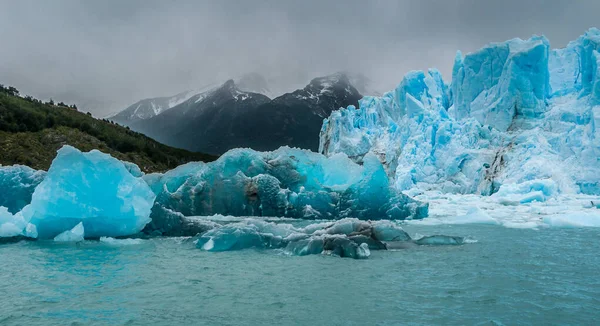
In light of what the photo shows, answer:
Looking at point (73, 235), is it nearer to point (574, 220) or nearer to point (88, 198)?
point (88, 198)

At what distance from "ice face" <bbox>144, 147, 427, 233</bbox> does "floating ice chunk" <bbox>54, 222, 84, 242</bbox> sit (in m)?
4.91

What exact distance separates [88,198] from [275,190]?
7.18 m

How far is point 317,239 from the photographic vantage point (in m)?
9.72

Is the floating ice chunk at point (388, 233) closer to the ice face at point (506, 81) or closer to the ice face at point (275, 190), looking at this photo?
the ice face at point (275, 190)

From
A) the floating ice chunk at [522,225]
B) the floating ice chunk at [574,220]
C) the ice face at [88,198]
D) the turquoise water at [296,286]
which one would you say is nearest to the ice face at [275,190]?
the floating ice chunk at [522,225]

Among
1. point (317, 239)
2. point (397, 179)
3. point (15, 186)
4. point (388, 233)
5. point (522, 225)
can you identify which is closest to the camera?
point (317, 239)

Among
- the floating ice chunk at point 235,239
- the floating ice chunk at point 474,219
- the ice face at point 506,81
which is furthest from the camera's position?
the ice face at point 506,81

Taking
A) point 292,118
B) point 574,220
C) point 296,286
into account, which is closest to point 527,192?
point 574,220

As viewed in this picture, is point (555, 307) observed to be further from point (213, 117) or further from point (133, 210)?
point (213, 117)

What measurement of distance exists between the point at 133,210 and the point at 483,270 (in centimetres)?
786

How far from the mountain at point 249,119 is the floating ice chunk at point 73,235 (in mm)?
88512

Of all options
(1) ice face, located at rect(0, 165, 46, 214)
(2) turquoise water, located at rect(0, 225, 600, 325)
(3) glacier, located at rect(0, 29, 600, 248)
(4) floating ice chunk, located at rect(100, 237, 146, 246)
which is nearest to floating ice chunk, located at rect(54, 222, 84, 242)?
(3) glacier, located at rect(0, 29, 600, 248)

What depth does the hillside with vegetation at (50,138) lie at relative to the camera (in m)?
28.8

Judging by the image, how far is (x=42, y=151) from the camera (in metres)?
30.1
